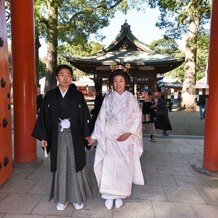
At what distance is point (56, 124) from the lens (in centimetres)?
342

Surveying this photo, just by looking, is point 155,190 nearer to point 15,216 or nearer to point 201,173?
point 201,173

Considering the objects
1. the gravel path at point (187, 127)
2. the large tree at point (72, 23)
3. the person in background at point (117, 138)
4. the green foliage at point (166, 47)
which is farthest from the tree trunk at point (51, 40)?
the green foliage at point (166, 47)

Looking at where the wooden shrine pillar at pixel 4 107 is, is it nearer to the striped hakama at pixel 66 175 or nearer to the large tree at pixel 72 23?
the striped hakama at pixel 66 175

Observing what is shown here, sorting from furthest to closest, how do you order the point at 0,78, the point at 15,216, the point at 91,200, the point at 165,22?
the point at 165,22 < the point at 0,78 < the point at 91,200 < the point at 15,216

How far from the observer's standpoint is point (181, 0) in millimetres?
17891

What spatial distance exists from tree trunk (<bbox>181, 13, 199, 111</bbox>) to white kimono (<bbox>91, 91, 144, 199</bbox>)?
61.6ft

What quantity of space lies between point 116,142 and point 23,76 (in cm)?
261

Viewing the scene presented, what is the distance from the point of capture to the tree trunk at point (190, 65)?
69.3 feet

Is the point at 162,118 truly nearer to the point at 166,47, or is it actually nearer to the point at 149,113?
the point at 149,113

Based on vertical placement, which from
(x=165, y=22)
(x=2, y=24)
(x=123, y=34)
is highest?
(x=165, y=22)

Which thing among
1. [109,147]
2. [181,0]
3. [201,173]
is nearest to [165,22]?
[181,0]

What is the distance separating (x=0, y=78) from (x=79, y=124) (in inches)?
56.4

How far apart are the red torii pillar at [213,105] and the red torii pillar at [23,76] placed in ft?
10.4

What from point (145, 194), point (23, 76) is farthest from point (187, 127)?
point (145, 194)
